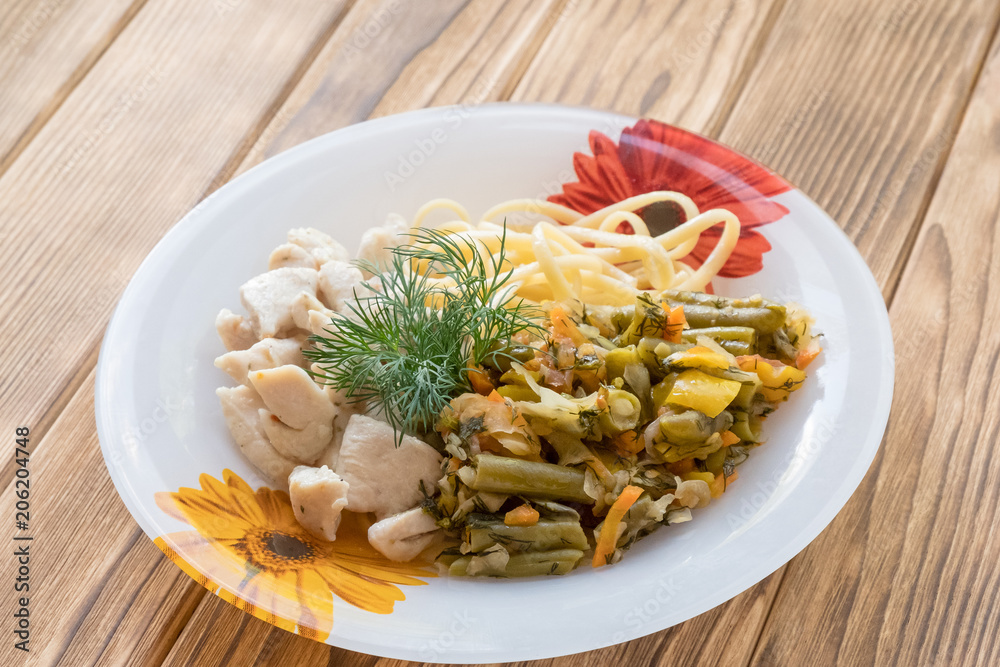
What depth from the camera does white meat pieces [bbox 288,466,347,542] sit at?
7.72ft

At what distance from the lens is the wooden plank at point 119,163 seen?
3.14 meters

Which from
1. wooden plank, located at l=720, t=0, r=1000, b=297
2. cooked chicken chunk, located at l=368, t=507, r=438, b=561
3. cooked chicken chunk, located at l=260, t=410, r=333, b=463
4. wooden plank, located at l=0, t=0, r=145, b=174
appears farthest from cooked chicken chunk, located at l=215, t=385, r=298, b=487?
wooden plank, located at l=720, t=0, r=1000, b=297

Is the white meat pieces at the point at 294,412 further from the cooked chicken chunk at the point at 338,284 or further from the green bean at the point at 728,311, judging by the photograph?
the green bean at the point at 728,311

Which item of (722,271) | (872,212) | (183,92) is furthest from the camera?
(183,92)

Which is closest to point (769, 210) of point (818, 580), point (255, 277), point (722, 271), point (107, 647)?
point (722, 271)

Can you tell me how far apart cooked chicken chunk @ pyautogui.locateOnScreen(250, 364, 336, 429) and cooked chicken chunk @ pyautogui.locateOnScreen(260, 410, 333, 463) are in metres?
0.03

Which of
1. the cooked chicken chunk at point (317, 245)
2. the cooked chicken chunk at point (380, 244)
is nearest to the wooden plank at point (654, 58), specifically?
the cooked chicken chunk at point (380, 244)

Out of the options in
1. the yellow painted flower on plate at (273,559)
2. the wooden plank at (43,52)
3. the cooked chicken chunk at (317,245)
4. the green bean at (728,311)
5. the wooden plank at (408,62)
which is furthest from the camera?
the wooden plank at (408,62)

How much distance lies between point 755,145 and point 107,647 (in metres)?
3.42

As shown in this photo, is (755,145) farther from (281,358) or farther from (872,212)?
(281,358)

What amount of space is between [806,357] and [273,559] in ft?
6.15

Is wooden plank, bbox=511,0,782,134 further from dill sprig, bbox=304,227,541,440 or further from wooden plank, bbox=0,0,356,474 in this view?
dill sprig, bbox=304,227,541,440

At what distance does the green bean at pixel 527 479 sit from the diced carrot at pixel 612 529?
0.29 feet

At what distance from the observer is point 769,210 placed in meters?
3.01
